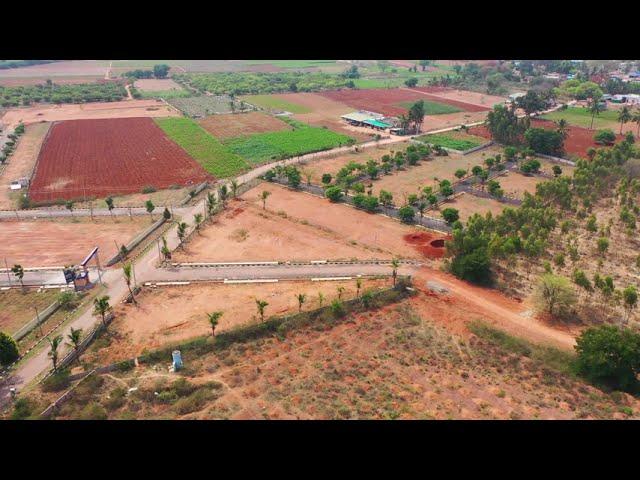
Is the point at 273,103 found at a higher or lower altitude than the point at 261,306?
higher

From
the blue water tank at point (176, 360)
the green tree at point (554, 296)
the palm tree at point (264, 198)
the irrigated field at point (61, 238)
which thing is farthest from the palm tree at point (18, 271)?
the green tree at point (554, 296)

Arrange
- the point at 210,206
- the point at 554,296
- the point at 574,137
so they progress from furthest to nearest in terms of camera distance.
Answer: the point at 574,137, the point at 210,206, the point at 554,296

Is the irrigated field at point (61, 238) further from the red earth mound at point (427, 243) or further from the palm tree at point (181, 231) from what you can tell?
the red earth mound at point (427, 243)

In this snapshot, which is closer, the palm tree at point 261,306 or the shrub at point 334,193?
the palm tree at point 261,306

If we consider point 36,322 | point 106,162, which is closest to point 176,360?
point 36,322

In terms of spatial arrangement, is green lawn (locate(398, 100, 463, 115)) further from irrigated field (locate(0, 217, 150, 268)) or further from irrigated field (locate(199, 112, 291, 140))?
irrigated field (locate(0, 217, 150, 268))

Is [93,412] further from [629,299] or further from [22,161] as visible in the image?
[22,161]

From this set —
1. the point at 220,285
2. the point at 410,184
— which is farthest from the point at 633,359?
the point at 410,184
